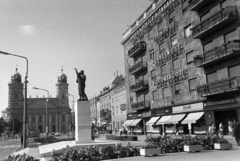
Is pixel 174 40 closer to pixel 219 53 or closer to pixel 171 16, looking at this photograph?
pixel 171 16

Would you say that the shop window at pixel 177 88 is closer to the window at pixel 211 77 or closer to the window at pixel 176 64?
the window at pixel 176 64

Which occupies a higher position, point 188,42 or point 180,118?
point 188,42

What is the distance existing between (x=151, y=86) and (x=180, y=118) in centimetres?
1001

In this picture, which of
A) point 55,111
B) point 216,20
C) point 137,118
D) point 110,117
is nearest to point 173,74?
point 216,20

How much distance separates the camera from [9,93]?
515 ft

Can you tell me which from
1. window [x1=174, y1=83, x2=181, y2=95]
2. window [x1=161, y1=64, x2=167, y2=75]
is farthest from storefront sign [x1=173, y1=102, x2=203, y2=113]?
window [x1=161, y1=64, x2=167, y2=75]

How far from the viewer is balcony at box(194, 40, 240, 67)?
982 inches

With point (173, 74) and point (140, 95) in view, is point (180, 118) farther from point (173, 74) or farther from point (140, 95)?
point (140, 95)

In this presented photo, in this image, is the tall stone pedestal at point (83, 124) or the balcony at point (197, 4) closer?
the tall stone pedestal at point (83, 124)

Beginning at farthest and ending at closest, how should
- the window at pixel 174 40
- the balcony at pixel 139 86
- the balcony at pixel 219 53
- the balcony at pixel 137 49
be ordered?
the balcony at pixel 137 49
the balcony at pixel 139 86
the window at pixel 174 40
the balcony at pixel 219 53

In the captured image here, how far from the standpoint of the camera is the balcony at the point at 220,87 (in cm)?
2483

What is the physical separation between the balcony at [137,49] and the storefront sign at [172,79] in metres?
7.11

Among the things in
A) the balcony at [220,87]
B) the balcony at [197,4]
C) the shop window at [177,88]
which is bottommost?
the balcony at [220,87]

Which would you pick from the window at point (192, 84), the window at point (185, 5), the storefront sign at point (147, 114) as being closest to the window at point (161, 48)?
the window at point (185, 5)
